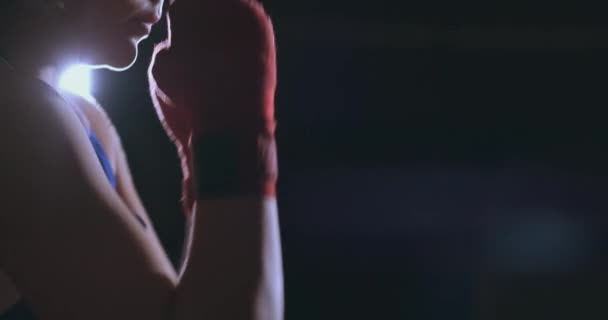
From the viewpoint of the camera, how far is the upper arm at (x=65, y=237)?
492 mm

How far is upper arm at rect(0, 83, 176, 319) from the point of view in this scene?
1.61 feet

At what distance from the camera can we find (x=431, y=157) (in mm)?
2971

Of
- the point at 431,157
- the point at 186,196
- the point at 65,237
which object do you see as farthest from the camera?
the point at 431,157

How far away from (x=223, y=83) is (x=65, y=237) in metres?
0.16

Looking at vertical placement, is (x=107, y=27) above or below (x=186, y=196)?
above

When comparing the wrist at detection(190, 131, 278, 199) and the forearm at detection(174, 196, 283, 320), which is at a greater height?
the wrist at detection(190, 131, 278, 199)

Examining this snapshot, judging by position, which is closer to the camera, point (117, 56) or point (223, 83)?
point (223, 83)

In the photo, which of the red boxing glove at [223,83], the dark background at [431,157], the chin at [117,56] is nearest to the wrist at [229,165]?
the red boxing glove at [223,83]

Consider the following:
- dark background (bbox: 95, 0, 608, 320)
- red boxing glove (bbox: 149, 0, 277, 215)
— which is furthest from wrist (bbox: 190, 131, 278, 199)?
dark background (bbox: 95, 0, 608, 320)

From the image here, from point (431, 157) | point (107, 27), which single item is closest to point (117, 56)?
point (107, 27)

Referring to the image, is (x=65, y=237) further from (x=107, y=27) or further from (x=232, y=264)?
(x=107, y=27)

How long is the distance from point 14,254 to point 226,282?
0.15 meters

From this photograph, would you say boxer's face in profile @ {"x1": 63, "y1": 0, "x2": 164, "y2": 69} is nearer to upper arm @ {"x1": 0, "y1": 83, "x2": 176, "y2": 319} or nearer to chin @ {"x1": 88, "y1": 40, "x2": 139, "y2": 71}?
chin @ {"x1": 88, "y1": 40, "x2": 139, "y2": 71}

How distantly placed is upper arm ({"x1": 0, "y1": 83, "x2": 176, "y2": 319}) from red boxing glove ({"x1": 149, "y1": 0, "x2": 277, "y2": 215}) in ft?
0.26
